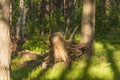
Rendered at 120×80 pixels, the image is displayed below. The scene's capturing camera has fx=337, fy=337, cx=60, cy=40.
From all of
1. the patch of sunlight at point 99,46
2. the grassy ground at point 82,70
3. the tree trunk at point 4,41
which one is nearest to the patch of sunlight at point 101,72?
the grassy ground at point 82,70

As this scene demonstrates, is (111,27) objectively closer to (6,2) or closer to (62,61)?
(62,61)

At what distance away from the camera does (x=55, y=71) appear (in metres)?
11.2

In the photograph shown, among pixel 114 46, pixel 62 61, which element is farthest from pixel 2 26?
pixel 114 46

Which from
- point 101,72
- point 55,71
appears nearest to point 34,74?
point 55,71

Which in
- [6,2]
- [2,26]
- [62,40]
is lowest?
[62,40]

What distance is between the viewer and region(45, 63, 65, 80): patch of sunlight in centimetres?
1091

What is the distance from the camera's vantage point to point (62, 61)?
11703 millimetres

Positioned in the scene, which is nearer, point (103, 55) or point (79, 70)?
point (79, 70)

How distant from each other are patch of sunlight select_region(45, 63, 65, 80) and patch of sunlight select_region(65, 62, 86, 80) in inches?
12.0

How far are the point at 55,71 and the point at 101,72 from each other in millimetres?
1542

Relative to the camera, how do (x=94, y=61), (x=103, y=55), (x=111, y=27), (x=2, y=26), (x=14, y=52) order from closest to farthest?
1. (x=2, y=26)
2. (x=94, y=61)
3. (x=103, y=55)
4. (x=14, y=52)
5. (x=111, y=27)

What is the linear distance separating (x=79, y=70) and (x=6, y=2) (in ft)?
14.5

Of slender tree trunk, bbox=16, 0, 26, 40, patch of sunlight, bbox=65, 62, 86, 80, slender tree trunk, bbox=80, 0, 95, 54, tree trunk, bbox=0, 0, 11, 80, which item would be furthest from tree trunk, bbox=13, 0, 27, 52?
tree trunk, bbox=0, 0, 11, 80

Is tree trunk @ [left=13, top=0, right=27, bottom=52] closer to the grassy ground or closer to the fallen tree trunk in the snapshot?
the grassy ground
